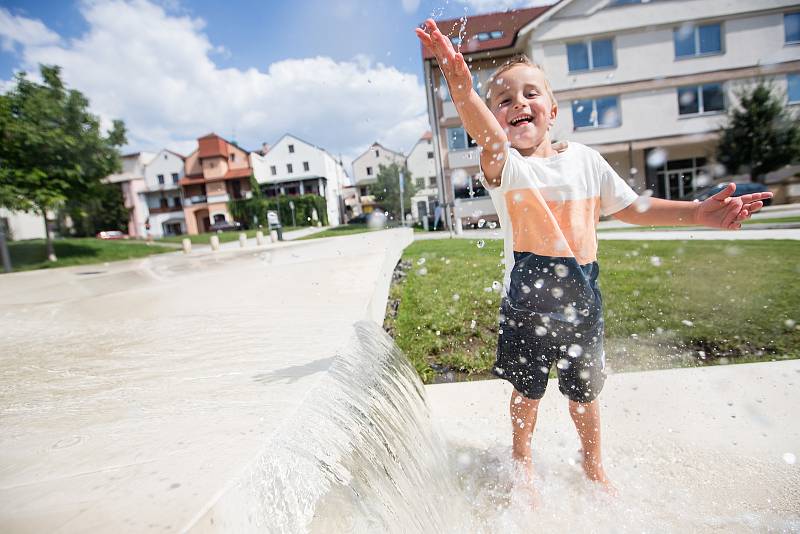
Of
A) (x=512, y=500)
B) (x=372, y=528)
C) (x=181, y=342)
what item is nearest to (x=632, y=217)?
(x=512, y=500)

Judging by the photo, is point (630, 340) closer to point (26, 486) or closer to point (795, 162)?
Answer: point (26, 486)

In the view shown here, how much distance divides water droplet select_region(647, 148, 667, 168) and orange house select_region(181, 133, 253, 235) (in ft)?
115

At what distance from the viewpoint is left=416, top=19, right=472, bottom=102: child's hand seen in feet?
4.16

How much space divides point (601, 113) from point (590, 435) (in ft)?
60.2

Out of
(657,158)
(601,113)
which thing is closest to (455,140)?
(601,113)

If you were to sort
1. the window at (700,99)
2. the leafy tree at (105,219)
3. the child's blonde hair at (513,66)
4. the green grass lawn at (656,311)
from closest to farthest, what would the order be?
the child's blonde hair at (513,66), the green grass lawn at (656,311), the window at (700,99), the leafy tree at (105,219)

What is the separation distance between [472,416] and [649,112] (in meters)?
18.8

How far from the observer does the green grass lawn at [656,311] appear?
9.40ft

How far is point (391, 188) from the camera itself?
28.5m

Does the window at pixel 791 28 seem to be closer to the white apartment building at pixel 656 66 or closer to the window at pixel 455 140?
the white apartment building at pixel 656 66

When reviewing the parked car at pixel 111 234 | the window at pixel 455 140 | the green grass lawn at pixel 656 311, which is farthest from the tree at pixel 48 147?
the parked car at pixel 111 234

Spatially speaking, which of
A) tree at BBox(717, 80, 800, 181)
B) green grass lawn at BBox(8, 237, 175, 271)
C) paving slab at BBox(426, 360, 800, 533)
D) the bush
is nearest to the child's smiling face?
paving slab at BBox(426, 360, 800, 533)

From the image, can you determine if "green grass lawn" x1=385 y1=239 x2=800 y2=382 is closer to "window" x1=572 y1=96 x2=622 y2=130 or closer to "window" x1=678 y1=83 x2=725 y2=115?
"window" x1=572 y1=96 x2=622 y2=130

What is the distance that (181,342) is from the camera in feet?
6.72
